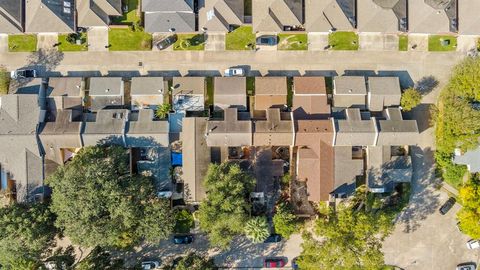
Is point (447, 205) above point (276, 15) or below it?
below

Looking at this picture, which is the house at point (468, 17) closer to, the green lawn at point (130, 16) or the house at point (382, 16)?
the house at point (382, 16)

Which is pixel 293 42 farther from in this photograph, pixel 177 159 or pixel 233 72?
pixel 177 159

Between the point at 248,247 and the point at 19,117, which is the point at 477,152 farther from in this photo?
the point at 19,117

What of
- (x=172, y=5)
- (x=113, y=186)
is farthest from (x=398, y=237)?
(x=172, y=5)

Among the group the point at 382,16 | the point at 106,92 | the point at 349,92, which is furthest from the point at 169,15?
the point at 382,16

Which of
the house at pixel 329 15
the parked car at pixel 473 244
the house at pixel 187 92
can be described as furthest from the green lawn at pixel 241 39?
→ the parked car at pixel 473 244

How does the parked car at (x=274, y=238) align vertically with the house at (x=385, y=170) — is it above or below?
below
